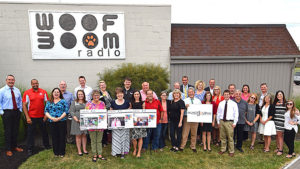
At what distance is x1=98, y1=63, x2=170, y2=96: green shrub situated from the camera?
7.32 meters

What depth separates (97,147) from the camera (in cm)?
Result: 495

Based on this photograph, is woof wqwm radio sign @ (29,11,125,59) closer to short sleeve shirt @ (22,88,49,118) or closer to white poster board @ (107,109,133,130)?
short sleeve shirt @ (22,88,49,118)

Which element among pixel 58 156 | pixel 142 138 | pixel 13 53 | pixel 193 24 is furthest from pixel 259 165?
pixel 13 53

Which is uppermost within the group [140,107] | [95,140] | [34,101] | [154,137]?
[34,101]

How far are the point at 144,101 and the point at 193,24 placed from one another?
220 inches

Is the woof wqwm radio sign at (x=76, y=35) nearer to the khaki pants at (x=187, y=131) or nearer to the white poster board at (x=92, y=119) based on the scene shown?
the white poster board at (x=92, y=119)

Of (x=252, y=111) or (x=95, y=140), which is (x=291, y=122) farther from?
(x=95, y=140)

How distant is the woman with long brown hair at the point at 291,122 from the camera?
4.91 metres

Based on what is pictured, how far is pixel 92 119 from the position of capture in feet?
15.3

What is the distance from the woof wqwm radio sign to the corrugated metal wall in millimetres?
2933

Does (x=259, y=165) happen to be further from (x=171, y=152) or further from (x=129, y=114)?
(x=129, y=114)

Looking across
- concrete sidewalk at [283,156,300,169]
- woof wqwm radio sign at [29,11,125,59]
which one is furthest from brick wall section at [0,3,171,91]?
concrete sidewalk at [283,156,300,169]

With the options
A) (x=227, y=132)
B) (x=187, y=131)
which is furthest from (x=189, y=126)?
(x=227, y=132)

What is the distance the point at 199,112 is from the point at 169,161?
→ 1.55 metres
